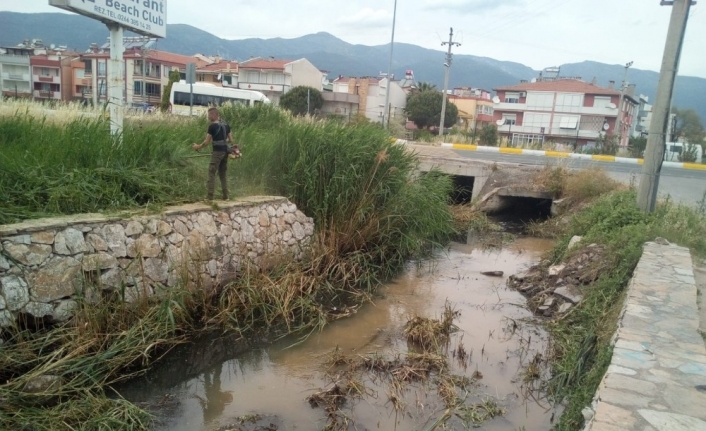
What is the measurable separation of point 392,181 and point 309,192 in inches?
65.0

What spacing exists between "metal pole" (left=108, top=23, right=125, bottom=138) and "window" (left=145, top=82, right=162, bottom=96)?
54.0 m

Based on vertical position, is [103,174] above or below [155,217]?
above

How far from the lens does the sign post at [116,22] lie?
6.74 meters

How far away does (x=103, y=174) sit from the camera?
6.19 m

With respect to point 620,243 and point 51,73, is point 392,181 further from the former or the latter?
point 51,73

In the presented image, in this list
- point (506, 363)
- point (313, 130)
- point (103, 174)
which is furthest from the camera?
point (313, 130)

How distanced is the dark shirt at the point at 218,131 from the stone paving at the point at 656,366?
514 centimetres

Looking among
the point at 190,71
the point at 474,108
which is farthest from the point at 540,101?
the point at 190,71

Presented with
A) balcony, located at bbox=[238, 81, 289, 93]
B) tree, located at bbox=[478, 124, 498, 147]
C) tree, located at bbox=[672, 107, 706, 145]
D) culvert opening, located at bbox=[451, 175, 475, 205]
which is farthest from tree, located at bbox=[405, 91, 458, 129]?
culvert opening, located at bbox=[451, 175, 475, 205]

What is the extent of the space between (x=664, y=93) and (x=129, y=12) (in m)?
8.45

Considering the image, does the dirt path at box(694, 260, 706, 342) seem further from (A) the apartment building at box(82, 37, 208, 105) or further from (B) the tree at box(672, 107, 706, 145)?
(A) the apartment building at box(82, 37, 208, 105)

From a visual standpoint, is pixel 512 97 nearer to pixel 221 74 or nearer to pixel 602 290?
pixel 221 74

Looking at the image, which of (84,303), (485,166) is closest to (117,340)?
(84,303)

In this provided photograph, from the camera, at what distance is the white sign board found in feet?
21.8
